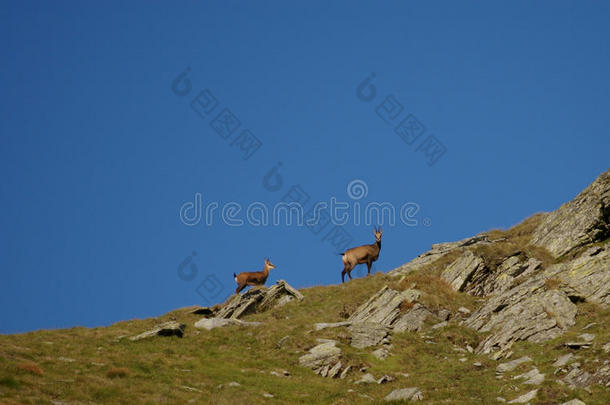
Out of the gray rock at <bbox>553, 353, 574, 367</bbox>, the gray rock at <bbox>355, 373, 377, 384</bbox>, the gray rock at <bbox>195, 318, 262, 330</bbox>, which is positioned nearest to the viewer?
the gray rock at <bbox>553, 353, 574, 367</bbox>

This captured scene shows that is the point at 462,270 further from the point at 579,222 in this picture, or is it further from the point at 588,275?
the point at 588,275

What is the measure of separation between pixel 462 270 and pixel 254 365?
54.3 ft

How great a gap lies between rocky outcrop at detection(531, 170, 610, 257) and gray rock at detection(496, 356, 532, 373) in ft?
43.8

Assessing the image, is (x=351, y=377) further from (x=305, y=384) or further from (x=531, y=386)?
(x=531, y=386)

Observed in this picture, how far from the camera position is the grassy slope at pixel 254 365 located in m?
22.5

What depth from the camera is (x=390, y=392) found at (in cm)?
2491

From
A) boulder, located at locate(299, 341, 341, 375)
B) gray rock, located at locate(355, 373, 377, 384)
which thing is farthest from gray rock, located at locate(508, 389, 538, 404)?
boulder, located at locate(299, 341, 341, 375)

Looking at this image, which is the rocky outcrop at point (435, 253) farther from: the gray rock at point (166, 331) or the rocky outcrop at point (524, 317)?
the gray rock at point (166, 331)

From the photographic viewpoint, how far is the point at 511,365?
85.3 ft

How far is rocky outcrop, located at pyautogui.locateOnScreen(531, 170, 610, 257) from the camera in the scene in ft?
121


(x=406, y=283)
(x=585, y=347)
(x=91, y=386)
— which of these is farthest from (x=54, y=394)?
(x=406, y=283)

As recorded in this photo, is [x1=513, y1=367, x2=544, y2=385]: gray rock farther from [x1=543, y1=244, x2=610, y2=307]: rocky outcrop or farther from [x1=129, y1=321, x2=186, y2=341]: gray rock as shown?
[x1=129, y1=321, x2=186, y2=341]: gray rock

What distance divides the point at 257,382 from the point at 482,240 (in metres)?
24.0

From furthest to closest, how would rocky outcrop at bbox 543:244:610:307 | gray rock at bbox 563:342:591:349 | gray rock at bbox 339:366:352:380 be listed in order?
1. rocky outcrop at bbox 543:244:610:307
2. gray rock at bbox 339:366:352:380
3. gray rock at bbox 563:342:591:349
